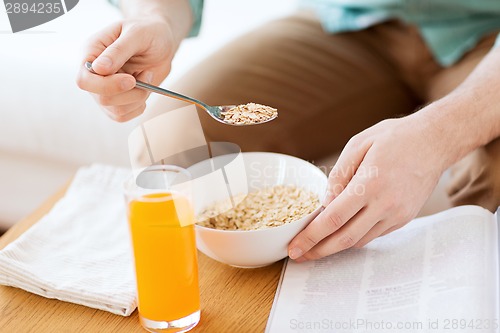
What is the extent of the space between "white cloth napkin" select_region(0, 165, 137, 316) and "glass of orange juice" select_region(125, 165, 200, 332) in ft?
0.25

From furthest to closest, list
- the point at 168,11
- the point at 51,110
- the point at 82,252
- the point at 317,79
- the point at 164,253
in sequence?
the point at 51,110 → the point at 317,79 → the point at 168,11 → the point at 82,252 → the point at 164,253

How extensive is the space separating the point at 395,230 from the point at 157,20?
485mm

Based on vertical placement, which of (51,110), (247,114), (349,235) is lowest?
(51,110)

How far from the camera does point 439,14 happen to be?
1484 mm

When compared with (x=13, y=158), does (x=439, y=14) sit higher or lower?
higher

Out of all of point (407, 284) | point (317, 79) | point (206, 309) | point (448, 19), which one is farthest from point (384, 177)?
point (448, 19)

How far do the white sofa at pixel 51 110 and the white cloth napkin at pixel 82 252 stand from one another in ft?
1.36

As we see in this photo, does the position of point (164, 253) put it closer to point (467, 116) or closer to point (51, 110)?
point (467, 116)

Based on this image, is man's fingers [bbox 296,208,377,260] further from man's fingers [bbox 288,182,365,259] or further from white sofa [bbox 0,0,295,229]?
white sofa [bbox 0,0,295,229]

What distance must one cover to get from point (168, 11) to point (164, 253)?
0.54 meters

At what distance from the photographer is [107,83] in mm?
868

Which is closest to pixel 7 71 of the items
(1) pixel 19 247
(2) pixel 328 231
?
(1) pixel 19 247

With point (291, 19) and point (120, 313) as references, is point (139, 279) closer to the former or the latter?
point (120, 313)

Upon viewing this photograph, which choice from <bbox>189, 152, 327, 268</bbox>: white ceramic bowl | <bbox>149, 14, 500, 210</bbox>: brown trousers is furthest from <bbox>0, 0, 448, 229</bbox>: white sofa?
<bbox>189, 152, 327, 268</bbox>: white ceramic bowl
